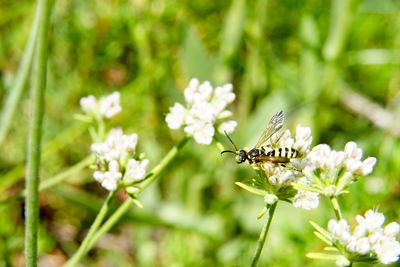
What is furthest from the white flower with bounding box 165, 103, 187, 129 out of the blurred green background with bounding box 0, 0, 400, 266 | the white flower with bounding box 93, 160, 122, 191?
the blurred green background with bounding box 0, 0, 400, 266

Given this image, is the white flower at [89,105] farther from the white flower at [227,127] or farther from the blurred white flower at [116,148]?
the white flower at [227,127]

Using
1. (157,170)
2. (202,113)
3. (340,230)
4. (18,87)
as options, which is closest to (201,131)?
(202,113)

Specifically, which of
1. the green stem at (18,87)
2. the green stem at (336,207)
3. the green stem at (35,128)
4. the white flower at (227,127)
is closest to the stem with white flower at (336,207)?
the green stem at (336,207)

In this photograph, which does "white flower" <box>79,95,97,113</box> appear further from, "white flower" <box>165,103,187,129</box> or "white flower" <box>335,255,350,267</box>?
"white flower" <box>335,255,350,267</box>

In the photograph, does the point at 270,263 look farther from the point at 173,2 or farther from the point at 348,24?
the point at 173,2

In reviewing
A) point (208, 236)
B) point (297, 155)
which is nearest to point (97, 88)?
point (208, 236)
